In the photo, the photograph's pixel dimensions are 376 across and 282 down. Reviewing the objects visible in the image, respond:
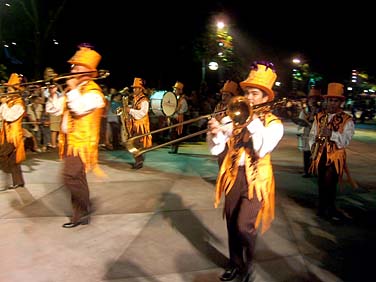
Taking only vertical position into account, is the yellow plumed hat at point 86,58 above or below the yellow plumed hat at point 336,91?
above

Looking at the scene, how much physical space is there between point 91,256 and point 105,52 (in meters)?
20.2

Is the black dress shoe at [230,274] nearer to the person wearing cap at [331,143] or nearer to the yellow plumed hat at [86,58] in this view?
the person wearing cap at [331,143]

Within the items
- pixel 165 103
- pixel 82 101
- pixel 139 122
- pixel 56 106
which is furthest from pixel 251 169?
pixel 165 103

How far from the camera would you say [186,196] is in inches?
268

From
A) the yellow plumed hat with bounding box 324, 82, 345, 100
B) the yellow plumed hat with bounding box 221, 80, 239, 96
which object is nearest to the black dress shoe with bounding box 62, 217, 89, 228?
the yellow plumed hat with bounding box 221, 80, 239, 96

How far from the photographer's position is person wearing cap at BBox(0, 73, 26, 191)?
6574 millimetres

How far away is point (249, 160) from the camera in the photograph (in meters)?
3.65

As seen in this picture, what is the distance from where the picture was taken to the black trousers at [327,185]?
5695 millimetres

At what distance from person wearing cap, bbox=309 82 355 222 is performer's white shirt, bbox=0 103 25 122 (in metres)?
4.28

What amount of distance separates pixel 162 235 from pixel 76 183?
1.16 meters

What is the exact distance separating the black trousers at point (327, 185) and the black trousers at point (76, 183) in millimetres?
3006

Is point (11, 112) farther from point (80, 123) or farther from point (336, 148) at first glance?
point (336, 148)

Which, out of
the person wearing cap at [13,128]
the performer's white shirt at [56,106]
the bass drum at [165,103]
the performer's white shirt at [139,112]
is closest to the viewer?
the performer's white shirt at [56,106]

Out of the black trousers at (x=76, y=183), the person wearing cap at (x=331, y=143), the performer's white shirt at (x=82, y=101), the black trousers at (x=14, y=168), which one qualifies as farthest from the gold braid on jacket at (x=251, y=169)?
the black trousers at (x=14, y=168)
